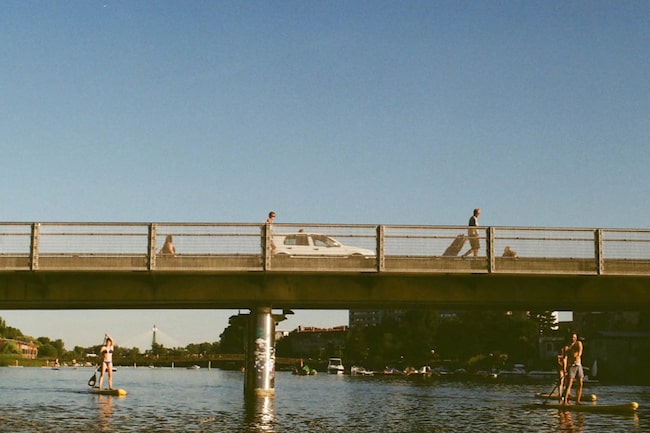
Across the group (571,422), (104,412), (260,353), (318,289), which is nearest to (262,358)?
(260,353)

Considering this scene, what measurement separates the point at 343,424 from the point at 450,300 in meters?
7.36

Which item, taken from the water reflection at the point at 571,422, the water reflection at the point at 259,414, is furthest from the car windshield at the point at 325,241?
the water reflection at the point at 571,422

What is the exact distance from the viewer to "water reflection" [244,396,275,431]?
1176 inches

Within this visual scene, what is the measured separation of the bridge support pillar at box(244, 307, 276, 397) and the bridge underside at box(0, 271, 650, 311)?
139cm

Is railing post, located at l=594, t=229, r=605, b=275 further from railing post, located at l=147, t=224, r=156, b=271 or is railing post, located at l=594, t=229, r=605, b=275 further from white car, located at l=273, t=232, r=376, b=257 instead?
railing post, located at l=147, t=224, r=156, b=271

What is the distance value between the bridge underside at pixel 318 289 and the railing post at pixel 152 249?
103cm

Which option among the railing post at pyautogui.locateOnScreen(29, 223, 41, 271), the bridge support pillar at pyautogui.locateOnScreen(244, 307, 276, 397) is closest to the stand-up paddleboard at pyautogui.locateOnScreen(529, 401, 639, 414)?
the bridge support pillar at pyautogui.locateOnScreen(244, 307, 276, 397)

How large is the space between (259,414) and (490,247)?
10836 mm

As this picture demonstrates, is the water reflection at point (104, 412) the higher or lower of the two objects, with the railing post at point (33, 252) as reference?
lower

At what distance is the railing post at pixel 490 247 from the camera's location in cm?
3572

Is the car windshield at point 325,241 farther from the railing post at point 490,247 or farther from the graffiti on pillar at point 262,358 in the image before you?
the railing post at point 490,247

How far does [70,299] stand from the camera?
36.3 metres

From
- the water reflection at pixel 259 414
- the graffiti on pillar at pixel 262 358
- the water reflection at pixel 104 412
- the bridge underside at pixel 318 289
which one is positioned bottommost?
the water reflection at pixel 104 412

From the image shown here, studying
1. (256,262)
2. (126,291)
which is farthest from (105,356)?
(256,262)
